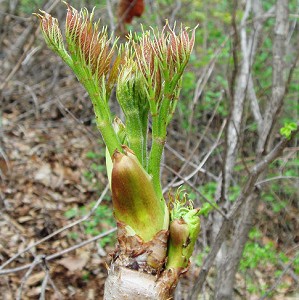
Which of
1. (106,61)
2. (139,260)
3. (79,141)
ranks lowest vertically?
(79,141)

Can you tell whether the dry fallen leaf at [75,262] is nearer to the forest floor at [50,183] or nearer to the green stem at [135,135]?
the forest floor at [50,183]

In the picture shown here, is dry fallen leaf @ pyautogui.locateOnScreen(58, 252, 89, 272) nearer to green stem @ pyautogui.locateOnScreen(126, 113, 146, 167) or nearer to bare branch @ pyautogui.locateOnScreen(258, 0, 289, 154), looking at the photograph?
bare branch @ pyautogui.locateOnScreen(258, 0, 289, 154)

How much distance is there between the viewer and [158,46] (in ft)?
3.13

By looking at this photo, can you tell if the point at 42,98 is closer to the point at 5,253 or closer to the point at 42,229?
Result: the point at 42,229

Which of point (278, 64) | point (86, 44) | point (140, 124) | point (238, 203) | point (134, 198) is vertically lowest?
point (238, 203)

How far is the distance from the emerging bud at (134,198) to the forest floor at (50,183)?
1.95 metres

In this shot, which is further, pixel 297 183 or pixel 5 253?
pixel 297 183

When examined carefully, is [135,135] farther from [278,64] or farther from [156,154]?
[278,64]

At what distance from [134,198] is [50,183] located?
399 centimetres

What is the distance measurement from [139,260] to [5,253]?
9.97 ft

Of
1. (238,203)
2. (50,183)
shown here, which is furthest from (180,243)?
(50,183)

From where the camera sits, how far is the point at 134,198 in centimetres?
96

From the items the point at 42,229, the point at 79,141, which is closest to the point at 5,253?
the point at 42,229

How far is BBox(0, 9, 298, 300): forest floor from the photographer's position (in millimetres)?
3770
